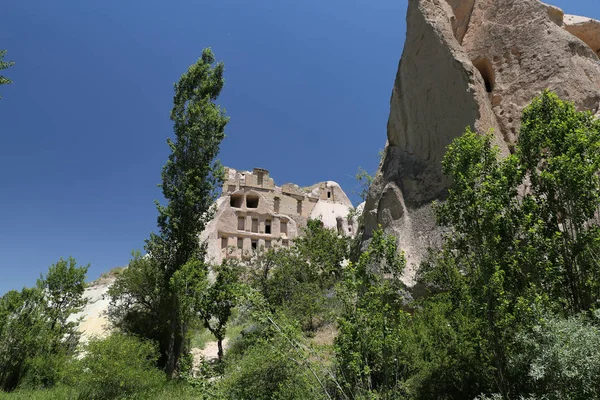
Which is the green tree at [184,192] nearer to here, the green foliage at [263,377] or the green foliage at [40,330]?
the green foliage at [40,330]

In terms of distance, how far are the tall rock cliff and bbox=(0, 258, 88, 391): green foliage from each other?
13.1m

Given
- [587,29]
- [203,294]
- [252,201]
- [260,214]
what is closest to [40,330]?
[203,294]

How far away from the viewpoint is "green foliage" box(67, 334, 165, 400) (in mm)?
10953

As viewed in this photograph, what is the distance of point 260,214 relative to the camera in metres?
41.6

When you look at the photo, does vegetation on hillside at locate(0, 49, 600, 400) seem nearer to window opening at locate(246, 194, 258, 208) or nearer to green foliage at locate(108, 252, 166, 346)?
green foliage at locate(108, 252, 166, 346)

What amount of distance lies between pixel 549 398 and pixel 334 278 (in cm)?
1503

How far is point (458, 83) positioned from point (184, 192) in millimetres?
10634

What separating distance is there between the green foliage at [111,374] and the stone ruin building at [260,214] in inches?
940

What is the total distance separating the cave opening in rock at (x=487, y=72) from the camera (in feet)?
41.3

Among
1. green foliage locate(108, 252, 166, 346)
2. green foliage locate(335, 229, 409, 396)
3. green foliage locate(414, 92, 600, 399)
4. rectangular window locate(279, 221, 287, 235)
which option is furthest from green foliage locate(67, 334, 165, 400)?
rectangular window locate(279, 221, 287, 235)

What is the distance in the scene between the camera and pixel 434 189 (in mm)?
11391

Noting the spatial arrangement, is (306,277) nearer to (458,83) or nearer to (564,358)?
(458,83)

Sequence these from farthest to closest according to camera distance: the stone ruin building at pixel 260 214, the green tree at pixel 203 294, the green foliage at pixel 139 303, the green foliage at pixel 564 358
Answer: the stone ruin building at pixel 260 214 < the green foliage at pixel 139 303 < the green tree at pixel 203 294 < the green foliage at pixel 564 358

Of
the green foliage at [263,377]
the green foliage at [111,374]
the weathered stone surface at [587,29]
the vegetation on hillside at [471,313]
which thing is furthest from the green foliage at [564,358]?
the weathered stone surface at [587,29]
